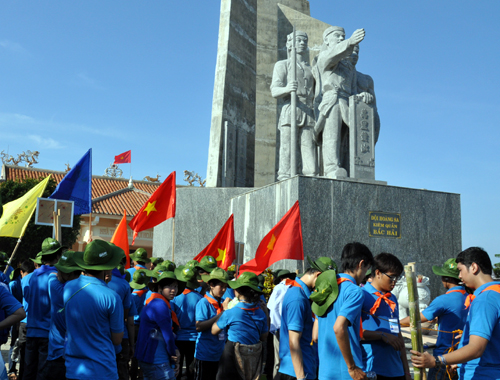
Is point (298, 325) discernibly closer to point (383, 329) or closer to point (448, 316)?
point (383, 329)

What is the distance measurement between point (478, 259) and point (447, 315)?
47.2 inches

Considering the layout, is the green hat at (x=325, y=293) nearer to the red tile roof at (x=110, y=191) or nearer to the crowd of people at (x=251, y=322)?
the crowd of people at (x=251, y=322)

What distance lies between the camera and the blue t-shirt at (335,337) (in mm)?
3453

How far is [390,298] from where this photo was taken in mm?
3992

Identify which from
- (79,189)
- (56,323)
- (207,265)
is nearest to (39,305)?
(56,323)

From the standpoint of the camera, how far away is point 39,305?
5.30 metres

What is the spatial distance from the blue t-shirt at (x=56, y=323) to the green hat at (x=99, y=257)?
0.67m

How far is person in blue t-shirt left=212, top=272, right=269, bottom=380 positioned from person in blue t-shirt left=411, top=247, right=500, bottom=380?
1976 millimetres

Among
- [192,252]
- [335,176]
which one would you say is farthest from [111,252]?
Answer: [192,252]

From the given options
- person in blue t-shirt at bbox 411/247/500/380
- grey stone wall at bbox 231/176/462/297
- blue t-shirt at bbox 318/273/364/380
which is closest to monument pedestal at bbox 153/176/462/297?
grey stone wall at bbox 231/176/462/297

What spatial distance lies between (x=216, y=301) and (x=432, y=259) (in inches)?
236

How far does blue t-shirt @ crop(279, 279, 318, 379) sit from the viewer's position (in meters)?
4.11

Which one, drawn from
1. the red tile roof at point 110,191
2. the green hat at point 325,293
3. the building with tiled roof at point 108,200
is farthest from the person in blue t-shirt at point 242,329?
the red tile roof at point 110,191

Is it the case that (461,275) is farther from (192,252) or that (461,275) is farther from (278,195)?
(192,252)
